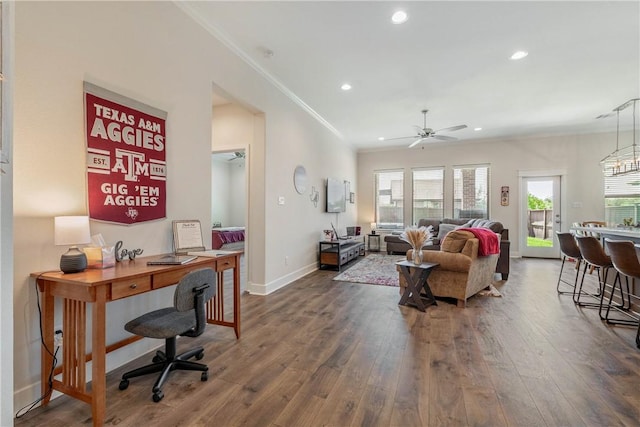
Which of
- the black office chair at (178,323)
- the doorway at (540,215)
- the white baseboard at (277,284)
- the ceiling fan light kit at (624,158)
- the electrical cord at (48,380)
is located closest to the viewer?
the electrical cord at (48,380)

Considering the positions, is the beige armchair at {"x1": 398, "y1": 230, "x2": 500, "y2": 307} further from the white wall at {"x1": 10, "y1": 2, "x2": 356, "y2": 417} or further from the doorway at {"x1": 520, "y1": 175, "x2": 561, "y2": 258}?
the doorway at {"x1": 520, "y1": 175, "x2": 561, "y2": 258}

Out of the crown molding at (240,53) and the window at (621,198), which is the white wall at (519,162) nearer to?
the window at (621,198)

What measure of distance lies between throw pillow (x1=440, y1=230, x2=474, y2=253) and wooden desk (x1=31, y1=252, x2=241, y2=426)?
3149 millimetres

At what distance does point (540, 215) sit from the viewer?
23.6ft

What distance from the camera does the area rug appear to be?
4714 millimetres

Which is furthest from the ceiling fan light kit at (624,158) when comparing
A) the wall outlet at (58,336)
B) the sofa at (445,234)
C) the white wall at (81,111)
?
the wall outlet at (58,336)

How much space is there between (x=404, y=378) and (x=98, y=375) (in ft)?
6.07

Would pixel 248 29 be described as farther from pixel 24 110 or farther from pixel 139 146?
pixel 24 110

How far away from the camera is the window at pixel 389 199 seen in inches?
331

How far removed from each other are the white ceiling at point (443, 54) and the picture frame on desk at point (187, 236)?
2006 millimetres

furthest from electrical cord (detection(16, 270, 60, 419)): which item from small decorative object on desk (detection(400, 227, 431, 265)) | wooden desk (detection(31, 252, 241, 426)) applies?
small decorative object on desk (detection(400, 227, 431, 265))

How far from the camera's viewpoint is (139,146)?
227 cm

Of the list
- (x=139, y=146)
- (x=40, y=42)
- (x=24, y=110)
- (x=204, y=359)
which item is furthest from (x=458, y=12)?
(x=204, y=359)

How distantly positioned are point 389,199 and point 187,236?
6821 mm
